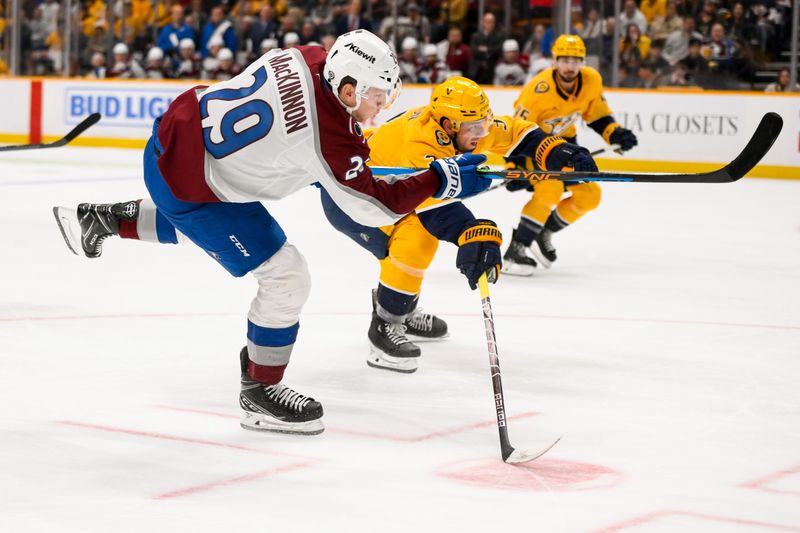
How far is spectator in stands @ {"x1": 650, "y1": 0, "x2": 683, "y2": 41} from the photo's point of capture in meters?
11.7

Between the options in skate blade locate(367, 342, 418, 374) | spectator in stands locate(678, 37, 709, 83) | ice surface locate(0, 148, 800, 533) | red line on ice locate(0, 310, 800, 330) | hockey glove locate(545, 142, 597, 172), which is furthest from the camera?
spectator in stands locate(678, 37, 709, 83)

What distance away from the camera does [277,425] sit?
3.27 m

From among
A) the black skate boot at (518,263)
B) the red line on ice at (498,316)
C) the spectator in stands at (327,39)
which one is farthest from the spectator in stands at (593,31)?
the red line on ice at (498,316)

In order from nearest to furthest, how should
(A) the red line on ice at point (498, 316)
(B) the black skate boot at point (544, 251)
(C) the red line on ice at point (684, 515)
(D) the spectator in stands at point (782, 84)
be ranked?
(C) the red line on ice at point (684, 515), (A) the red line on ice at point (498, 316), (B) the black skate boot at point (544, 251), (D) the spectator in stands at point (782, 84)

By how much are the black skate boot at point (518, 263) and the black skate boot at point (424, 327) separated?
1731mm

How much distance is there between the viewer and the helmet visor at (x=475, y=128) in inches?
171

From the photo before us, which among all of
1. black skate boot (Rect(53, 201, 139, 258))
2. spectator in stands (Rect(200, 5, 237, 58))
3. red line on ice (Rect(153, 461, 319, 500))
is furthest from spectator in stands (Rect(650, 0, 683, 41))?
red line on ice (Rect(153, 461, 319, 500))

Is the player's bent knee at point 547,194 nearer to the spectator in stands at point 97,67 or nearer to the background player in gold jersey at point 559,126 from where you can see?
the background player in gold jersey at point 559,126

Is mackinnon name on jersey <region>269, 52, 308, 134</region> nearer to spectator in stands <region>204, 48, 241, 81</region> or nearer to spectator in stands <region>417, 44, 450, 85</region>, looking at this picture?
spectator in stands <region>417, 44, 450, 85</region>

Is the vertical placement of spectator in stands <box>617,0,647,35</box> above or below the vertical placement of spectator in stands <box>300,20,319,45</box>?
above

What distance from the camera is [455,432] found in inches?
130

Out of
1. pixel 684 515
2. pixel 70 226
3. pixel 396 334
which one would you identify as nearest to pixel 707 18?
pixel 396 334

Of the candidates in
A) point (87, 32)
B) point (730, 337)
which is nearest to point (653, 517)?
point (730, 337)

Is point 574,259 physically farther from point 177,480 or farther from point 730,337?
point 177,480
